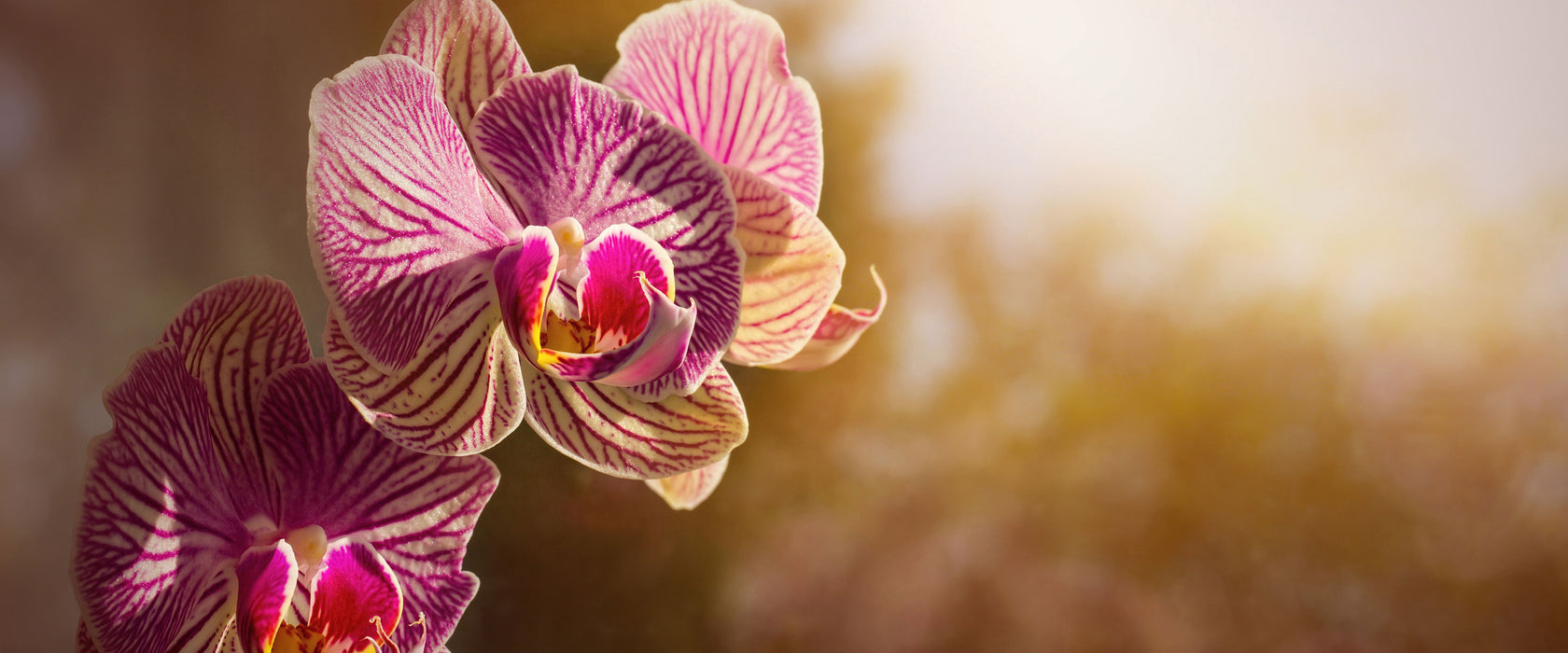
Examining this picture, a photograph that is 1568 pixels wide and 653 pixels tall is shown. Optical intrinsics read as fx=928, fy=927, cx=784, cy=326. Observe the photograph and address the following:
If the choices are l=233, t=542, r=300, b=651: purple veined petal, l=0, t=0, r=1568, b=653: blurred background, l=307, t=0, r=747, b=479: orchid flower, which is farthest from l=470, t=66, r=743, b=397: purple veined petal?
l=0, t=0, r=1568, b=653: blurred background

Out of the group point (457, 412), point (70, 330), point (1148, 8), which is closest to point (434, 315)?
point (457, 412)

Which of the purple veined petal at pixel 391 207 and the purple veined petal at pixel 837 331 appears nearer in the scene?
the purple veined petal at pixel 391 207

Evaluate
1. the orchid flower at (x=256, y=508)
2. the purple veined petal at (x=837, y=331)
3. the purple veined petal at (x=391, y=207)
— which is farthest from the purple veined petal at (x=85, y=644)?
the purple veined petal at (x=837, y=331)

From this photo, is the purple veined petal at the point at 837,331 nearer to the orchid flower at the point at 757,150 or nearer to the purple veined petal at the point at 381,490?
the orchid flower at the point at 757,150

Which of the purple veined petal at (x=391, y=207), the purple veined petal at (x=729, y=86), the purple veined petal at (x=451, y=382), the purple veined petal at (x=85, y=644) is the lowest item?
the purple veined petal at (x=85, y=644)

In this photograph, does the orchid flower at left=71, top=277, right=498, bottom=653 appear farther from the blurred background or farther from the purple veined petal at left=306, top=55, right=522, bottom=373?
the blurred background

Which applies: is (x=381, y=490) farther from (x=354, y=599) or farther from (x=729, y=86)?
(x=729, y=86)
